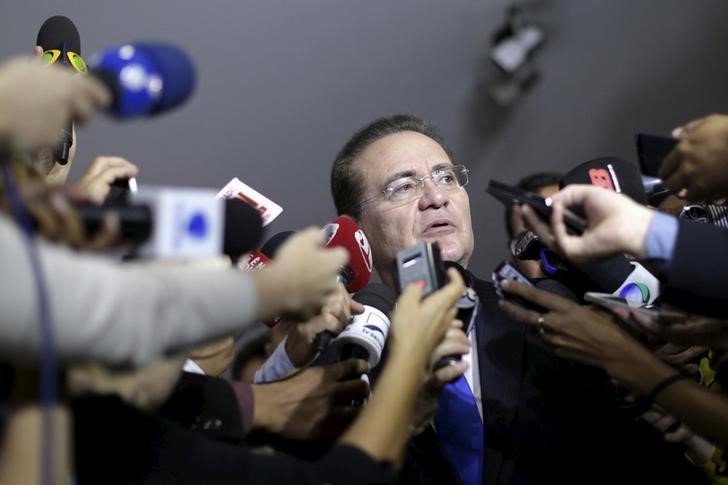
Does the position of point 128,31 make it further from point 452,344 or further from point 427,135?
point 452,344

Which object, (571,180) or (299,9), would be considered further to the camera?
(299,9)

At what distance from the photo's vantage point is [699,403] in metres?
1.28

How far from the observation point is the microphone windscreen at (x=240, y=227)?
1126 mm

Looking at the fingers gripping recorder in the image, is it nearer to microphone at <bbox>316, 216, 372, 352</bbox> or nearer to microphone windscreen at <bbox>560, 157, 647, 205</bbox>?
microphone at <bbox>316, 216, 372, 352</bbox>

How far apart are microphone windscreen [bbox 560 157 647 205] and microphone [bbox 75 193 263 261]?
104 centimetres

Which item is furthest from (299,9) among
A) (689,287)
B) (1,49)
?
(689,287)

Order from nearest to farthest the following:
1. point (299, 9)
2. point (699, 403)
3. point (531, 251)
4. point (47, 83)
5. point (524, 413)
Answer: point (47, 83)
point (699, 403)
point (524, 413)
point (531, 251)
point (299, 9)

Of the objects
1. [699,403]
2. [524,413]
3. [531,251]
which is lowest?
[524,413]

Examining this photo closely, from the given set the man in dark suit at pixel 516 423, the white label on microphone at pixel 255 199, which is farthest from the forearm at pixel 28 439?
the white label on microphone at pixel 255 199

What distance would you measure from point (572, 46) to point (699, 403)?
2387 millimetres

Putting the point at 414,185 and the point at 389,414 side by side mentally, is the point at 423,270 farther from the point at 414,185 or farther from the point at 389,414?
the point at 414,185

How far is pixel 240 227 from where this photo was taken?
1.13 metres

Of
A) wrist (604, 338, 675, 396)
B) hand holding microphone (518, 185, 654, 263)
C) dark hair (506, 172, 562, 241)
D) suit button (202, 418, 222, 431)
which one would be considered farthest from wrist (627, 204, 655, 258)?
dark hair (506, 172, 562, 241)

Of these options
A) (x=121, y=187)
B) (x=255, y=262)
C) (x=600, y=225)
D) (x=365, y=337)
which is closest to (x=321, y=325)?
(x=365, y=337)
